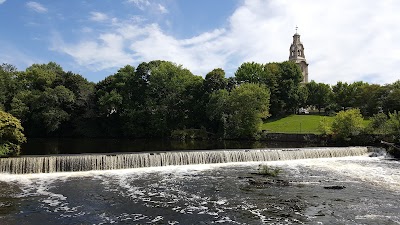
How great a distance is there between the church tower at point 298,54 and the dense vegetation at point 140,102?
130 feet

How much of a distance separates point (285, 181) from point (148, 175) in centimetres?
965

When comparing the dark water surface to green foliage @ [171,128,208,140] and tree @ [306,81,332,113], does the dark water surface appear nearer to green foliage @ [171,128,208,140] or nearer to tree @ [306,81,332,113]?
green foliage @ [171,128,208,140]

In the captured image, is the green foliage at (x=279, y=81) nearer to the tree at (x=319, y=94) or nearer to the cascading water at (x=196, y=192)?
the tree at (x=319, y=94)

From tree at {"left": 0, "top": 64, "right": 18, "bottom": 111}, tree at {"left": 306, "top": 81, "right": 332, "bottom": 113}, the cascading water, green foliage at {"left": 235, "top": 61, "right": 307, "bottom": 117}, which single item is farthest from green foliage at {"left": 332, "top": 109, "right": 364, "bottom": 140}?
tree at {"left": 0, "top": 64, "right": 18, "bottom": 111}

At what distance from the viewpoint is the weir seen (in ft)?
86.1

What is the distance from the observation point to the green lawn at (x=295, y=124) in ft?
193

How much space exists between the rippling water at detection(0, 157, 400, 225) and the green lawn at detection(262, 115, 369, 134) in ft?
98.6

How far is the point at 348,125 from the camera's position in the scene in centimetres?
4603

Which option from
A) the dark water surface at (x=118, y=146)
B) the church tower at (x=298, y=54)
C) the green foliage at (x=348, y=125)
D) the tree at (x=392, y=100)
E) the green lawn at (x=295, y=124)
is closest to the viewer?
the dark water surface at (x=118, y=146)

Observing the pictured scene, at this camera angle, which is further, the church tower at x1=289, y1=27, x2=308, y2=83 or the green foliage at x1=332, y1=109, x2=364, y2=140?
the church tower at x1=289, y1=27, x2=308, y2=83

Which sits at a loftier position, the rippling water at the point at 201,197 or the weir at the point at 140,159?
the weir at the point at 140,159

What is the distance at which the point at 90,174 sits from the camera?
85.6ft

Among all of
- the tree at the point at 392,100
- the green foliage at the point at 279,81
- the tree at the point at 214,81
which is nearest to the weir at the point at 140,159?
the tree at the point at 214,81

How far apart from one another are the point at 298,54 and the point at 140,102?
63175 mm
